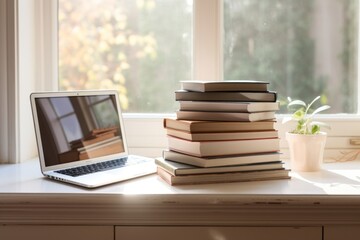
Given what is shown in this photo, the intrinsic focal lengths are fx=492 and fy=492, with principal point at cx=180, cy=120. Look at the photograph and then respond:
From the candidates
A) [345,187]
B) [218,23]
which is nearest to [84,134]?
[218,23]

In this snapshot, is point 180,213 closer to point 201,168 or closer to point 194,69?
point 201,168

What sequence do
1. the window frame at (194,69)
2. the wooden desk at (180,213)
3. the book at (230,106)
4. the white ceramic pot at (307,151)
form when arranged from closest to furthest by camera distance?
the wooden desk at (180,213), the book at (230,106), the white ceramic pot at (307,151), the window frame at (194,69)

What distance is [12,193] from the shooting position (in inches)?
41.3

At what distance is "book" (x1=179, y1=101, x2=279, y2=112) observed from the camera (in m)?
1.15

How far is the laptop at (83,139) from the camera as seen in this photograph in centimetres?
119

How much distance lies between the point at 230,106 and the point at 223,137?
0.08 meters

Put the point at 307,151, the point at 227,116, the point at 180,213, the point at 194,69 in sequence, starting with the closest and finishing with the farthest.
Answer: the point at 180,213 < the point at 227,116 < the point at 307,151 < the point at 194,69

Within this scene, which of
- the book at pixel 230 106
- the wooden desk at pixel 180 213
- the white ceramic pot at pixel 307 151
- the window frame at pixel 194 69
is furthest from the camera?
the window frame at pixel 194 69

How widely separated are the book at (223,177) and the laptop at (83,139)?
0.38 ft

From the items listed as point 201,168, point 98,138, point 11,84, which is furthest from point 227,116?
point 11,84

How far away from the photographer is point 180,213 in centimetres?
105

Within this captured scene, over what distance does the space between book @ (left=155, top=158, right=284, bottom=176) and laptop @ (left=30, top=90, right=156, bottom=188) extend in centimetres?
8

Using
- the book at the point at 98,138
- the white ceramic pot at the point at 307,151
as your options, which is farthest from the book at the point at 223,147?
the book at the point at 98,138

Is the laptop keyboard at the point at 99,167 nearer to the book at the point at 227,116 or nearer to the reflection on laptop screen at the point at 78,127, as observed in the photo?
the reflection on laptop screen at the point at 78,127
